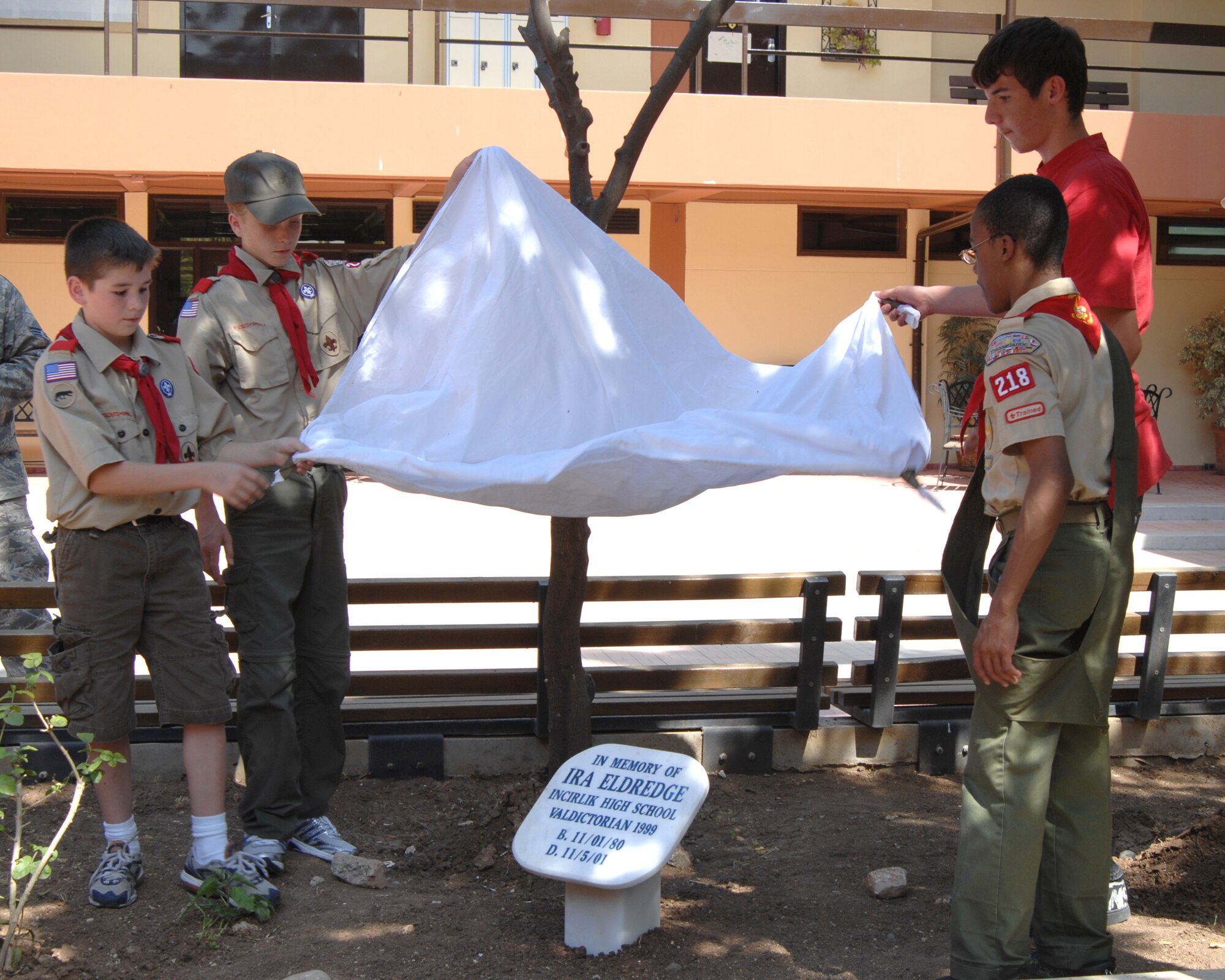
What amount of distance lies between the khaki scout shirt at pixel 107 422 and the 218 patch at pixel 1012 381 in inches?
78.1

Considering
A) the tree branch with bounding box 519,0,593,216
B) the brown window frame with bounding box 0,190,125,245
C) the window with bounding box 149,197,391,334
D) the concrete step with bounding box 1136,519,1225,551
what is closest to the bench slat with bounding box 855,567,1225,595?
the tree branch with bounding box 519,0,593,216

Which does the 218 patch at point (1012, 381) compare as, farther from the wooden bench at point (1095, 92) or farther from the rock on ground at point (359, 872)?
the wooden bench at point (1095, 92)

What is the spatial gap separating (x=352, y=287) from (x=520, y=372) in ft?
2.89

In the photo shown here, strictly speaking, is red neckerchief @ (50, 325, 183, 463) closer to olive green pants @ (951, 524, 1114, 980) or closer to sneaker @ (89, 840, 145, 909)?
sneaker @ (89, 840, 145, 909)

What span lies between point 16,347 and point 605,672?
2.37 meters

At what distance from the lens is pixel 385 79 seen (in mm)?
14719

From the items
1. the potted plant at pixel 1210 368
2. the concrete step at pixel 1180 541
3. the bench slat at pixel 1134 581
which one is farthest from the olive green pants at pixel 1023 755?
the potted plant at pixel 1210 368

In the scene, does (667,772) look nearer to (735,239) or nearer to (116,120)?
(116,120)

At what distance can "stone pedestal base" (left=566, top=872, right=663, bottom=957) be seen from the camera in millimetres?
2787

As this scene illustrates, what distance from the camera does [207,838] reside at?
120 inches

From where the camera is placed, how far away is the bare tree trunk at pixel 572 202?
Answer: 3.39m

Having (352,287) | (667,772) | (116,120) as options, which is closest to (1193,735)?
(667,772)

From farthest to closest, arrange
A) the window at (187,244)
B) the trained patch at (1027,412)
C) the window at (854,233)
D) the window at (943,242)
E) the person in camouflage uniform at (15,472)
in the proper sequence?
the window at (943,242) → the window at (854,233) → the window at (187,244) → the person in camouflage uniform at (15,472) → the trained patch at (1027,412)

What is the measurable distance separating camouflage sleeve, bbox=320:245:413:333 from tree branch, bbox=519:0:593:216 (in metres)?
0.54
